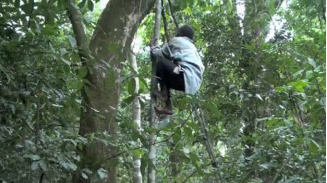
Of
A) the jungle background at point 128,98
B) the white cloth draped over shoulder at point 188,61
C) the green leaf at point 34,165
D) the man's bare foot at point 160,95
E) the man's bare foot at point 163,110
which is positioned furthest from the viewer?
the white cloth draped over shoulder at point 188,61

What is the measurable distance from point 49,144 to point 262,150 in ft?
4.56

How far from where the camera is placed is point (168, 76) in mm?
2957

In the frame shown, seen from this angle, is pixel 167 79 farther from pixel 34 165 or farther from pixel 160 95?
pixel 34 165

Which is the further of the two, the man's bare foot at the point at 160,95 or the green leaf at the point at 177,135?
the man's bare foot at the point at 160,95

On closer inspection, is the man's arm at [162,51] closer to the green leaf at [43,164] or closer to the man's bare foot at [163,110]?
the man's bare foot at [163,110]

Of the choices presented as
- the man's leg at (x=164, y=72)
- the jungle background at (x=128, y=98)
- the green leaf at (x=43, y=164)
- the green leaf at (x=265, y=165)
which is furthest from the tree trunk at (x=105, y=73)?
the green leaf at (x=265, y=165)

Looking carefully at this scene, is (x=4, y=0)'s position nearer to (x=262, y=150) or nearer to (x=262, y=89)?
(x=262, y=150)

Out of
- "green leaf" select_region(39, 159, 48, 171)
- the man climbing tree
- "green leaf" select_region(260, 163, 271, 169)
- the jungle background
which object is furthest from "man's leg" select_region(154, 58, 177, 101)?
"green leaf" select_region(39, 159, 48, 171)

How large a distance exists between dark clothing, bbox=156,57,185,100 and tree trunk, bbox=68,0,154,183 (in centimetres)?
26

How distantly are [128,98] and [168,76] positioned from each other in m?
0.71

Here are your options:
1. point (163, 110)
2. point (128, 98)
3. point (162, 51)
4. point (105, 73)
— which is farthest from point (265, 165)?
point (105, 73)

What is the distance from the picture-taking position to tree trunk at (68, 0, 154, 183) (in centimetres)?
312

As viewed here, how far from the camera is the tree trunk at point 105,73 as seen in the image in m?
3.12

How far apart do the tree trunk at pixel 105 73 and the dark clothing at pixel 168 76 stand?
0.85ft
